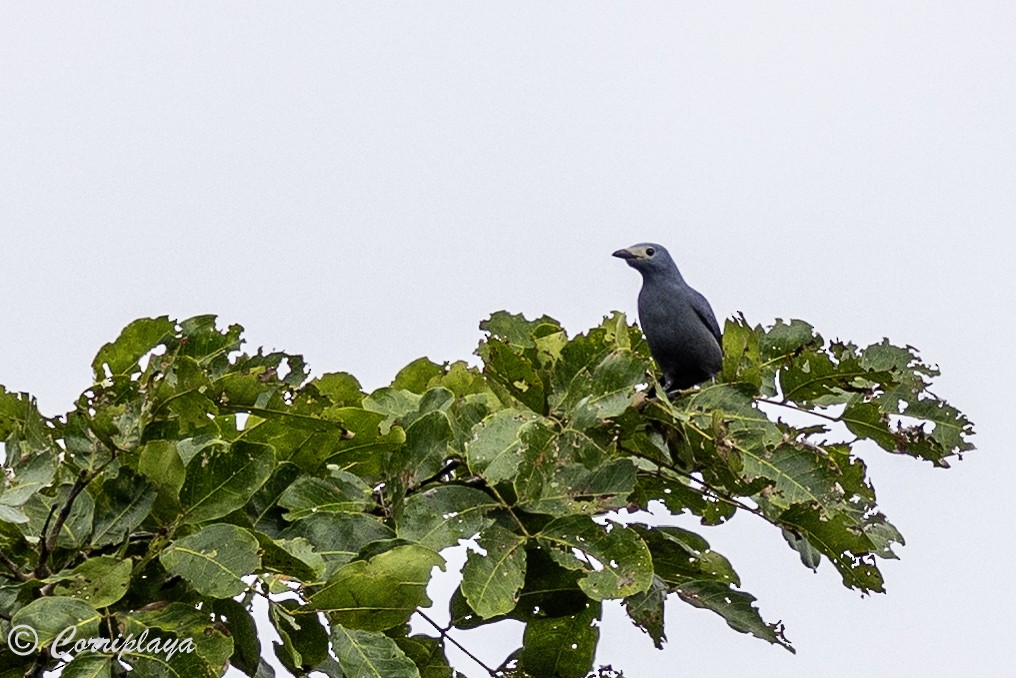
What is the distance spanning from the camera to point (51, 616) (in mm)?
2381

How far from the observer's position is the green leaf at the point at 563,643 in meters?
2.94

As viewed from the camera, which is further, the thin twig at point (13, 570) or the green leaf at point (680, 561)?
the green leaf at point (680, 561)

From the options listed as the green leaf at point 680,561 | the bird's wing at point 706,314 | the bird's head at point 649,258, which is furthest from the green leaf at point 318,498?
the bird's head at point 649,258

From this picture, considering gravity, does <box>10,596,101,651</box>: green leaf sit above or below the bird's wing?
below

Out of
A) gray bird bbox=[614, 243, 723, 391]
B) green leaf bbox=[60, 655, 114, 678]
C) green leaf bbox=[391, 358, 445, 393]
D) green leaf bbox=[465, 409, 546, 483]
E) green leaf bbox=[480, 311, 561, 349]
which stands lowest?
green leaf bbox=[60, 655, 114, 678]

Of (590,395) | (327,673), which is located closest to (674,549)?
(590,395)

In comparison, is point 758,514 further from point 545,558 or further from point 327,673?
point 327,673

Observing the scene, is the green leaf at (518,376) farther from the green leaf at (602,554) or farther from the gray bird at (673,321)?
the gray bird at (673,321)

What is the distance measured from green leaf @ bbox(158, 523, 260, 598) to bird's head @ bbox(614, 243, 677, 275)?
11.2 feet

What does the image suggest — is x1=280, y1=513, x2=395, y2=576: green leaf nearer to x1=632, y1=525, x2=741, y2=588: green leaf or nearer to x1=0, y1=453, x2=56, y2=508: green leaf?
x1=0, y1=453, x2=56, y2=508: green leaf

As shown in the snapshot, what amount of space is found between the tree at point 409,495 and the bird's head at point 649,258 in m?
2.45

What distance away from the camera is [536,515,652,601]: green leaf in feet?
9.05

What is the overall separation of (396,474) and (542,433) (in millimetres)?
348

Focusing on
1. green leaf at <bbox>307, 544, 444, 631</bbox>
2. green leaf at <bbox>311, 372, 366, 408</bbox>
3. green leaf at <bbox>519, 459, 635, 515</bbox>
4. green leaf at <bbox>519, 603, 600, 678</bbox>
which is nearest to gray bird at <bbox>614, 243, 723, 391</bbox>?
green leaf at <bbox>311, 372, 366, 408</bbox>
